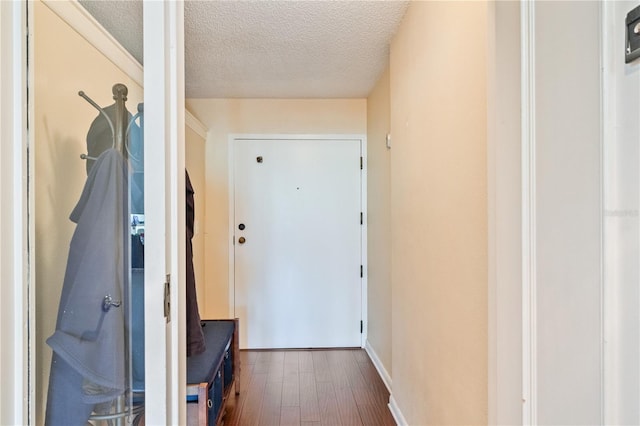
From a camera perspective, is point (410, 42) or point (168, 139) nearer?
point (168, 139)

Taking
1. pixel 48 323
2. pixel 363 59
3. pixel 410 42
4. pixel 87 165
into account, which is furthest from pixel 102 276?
pixel 363 59

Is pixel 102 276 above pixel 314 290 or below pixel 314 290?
above

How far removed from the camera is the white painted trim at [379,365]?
2.35 meters

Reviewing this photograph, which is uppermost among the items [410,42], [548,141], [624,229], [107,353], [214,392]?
[410,42]

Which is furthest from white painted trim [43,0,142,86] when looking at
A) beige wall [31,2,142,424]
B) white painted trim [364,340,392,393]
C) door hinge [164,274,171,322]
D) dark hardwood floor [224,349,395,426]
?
white painted trim [364,340,392,393]

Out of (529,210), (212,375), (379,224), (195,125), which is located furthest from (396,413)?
(195,125)

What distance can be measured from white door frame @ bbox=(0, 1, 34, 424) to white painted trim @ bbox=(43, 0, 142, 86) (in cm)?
27

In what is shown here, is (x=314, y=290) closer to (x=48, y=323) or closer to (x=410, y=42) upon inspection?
(x=410, y=42)

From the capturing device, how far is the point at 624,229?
49 centimetres

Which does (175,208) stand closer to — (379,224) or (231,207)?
(379,224)

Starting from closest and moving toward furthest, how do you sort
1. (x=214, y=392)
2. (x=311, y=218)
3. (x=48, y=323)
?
(x=48, y=323), (x=214, y=392), (x=311, y=218)

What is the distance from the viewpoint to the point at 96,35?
100 cm

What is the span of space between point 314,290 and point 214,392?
1.53 metres

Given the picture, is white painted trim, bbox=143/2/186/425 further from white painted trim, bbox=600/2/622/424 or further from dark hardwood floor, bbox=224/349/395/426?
dark hardwood floor, bbox=224/349/395/426
